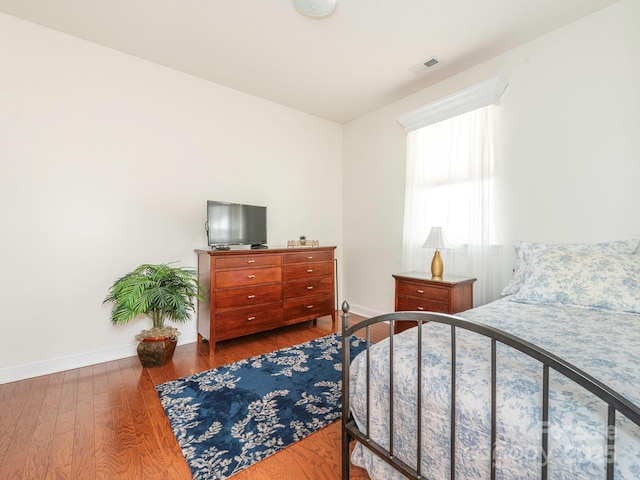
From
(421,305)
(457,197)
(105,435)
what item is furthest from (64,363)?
(457,197)

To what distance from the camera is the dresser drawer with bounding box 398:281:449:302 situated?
8.62ft

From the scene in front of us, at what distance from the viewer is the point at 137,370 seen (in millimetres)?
2488

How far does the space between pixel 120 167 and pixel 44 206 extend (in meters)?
0.65

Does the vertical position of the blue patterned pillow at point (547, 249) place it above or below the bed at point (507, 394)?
above

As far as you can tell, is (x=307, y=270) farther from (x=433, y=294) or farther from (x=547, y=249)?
(x=547, y=249)

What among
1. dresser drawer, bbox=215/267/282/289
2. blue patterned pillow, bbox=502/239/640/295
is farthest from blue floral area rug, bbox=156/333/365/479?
blue patterned pillow, bbox=502/239/640/295

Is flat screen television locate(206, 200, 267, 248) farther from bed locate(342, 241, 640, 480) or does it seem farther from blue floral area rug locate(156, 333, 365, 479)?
bed locate(342, 241, 640, 480)

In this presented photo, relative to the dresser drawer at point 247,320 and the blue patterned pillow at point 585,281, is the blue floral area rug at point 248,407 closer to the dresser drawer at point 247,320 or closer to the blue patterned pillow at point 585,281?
the dresser drawer at point 247,320

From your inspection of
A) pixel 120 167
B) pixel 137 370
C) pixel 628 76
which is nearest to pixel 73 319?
pixel 137 370

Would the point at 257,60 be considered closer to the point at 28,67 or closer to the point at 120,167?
the point at 120,167

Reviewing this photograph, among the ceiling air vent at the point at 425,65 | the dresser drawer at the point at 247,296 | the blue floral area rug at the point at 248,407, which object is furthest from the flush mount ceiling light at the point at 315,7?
the blue floral area rug at the point at 248,407

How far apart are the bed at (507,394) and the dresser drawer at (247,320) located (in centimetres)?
177

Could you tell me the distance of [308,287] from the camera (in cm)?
344

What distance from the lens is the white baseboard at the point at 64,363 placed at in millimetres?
2292
